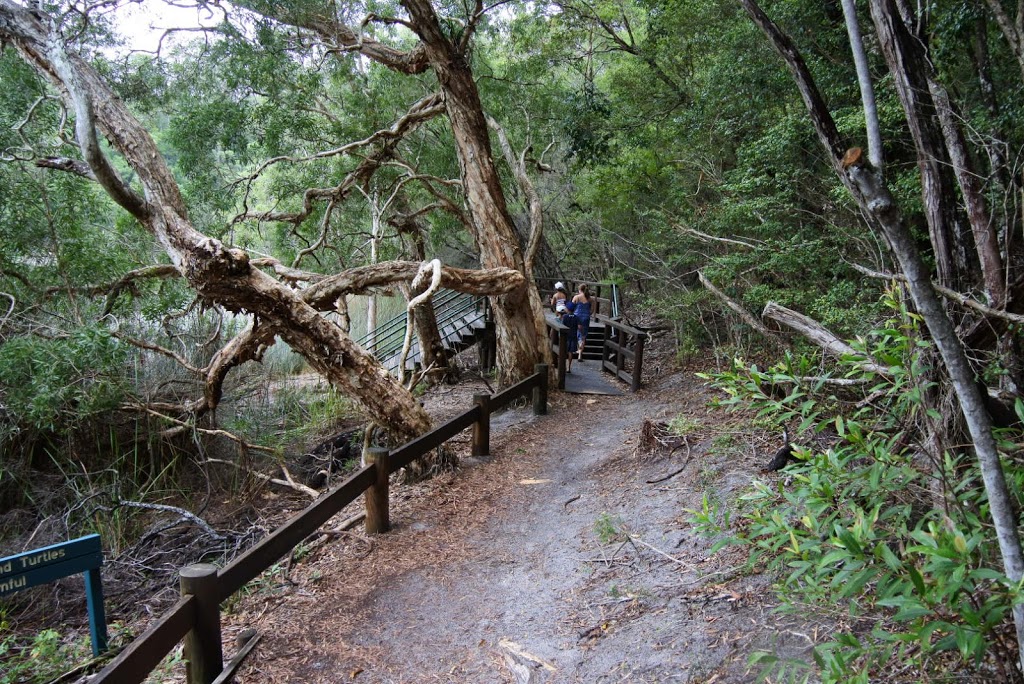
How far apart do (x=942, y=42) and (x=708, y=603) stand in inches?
217

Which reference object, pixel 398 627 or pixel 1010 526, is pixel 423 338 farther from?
pixel 1010 526

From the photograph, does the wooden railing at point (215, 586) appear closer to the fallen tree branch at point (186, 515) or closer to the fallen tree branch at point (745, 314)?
the fallen tree branch at point (186, 515)

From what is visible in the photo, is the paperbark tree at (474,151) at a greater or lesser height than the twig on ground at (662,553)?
greater

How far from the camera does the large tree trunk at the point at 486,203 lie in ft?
34.0

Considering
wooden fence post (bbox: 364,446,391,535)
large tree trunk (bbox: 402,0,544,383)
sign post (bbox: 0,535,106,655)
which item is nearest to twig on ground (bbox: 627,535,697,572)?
wooden fence post (bbox: 364,446,391,535)

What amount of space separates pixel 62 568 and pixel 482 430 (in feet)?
16.0

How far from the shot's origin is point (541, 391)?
34.2 feet

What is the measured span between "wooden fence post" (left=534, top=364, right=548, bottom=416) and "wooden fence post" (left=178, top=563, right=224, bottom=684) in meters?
6.86

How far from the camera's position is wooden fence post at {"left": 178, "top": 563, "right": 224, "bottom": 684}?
3.83 m

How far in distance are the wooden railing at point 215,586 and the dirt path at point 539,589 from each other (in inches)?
12.4

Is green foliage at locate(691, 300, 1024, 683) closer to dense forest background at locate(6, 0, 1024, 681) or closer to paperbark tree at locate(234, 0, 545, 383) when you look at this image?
dense forest background at locate(6, 0, 1024, 681)

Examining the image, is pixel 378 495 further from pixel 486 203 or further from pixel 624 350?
pixel 624 350

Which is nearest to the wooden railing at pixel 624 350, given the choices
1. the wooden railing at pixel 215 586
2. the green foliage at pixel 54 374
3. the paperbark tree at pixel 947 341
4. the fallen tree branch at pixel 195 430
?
the wooden railing at pixel 215 586

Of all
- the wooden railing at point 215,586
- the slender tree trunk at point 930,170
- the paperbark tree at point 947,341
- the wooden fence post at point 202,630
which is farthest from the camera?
the wooden fence post at point 202,630
